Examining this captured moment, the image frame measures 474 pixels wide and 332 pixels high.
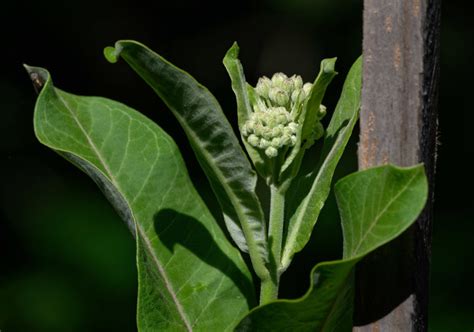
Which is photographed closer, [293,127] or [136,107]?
[293,127]

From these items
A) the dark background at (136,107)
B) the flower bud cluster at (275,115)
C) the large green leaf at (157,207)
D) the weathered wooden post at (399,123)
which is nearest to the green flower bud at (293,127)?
the flower bud cluster at (275,115)

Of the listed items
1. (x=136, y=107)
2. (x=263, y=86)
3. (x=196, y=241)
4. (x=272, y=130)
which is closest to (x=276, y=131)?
(x=272, y=130)

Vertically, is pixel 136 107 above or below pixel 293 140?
below

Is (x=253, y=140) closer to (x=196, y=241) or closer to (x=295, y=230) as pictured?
(x=295, y=230)

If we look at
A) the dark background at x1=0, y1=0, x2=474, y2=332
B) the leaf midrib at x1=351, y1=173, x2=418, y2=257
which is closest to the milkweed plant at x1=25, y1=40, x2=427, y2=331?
the leaf midrib at x1=351, y1=173, x2=418, y2=257

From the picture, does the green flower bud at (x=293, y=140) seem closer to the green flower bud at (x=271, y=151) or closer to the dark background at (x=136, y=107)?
the green flower bud at (x=271, y=151)

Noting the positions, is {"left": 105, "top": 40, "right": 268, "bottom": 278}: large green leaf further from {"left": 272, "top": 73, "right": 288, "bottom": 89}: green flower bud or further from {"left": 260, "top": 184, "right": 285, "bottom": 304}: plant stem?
{"left": 272, "top": 73, "right": 288, "bottom": 89}: green flower bud

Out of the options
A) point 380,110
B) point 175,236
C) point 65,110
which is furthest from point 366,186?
point 65,110
